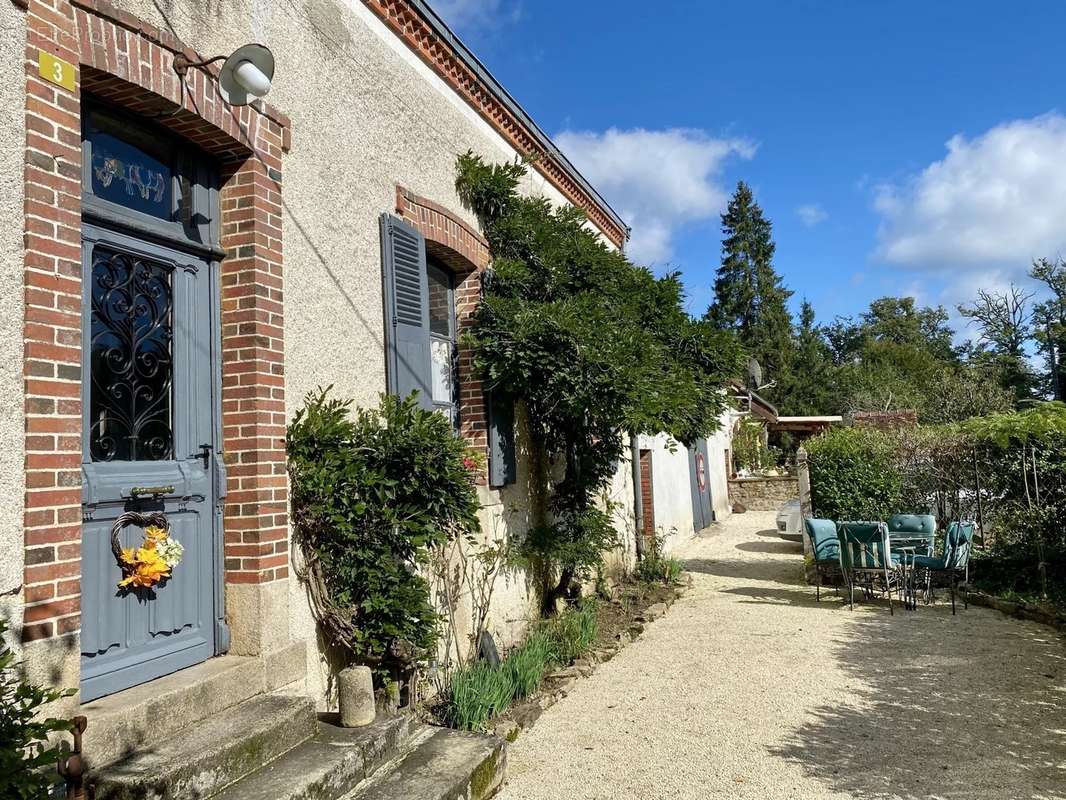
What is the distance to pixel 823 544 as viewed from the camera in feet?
28.9

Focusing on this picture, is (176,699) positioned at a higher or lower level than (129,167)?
lower

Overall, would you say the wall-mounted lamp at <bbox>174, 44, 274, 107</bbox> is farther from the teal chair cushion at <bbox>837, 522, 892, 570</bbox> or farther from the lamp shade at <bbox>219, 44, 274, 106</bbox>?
the teal chair cushion at <bbox>837, 522, 892, 570</bbox>

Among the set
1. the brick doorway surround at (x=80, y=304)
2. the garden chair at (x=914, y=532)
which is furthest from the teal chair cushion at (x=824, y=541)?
the brick doorway surround at (x=80, y=304)

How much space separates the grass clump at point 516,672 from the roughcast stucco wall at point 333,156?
92 centimetres

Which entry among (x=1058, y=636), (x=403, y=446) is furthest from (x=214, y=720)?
(x=1058, y=636)

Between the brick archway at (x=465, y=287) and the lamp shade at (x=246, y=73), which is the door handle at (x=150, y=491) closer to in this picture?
the lamp shade at (x=246, y=73)

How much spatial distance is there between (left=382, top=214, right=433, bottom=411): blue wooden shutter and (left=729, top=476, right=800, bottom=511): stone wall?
16433mm

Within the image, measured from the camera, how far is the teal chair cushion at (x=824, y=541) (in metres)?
8.77

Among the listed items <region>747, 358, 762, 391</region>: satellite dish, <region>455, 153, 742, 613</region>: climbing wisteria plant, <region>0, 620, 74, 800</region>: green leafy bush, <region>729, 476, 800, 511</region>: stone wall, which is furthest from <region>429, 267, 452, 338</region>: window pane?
<region>747, 358, 762, 391</region>: satellite dish

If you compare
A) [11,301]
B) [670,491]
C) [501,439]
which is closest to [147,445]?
[11,301]

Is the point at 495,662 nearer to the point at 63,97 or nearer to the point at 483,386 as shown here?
the point at 483,386

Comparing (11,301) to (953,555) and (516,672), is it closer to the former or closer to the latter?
(516,672)

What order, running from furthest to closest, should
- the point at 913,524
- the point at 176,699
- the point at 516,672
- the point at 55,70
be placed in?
the point at 913,524 → the point at 516,672 → the point at 176,699 → the point at 55,70

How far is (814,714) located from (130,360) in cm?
466
